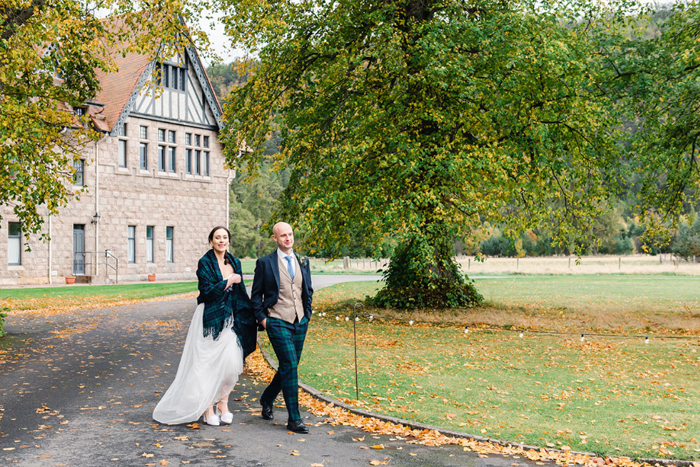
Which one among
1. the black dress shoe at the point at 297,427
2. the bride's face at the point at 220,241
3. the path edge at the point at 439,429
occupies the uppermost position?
the bride's face at the point at 220,241

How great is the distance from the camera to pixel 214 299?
6855 millimetres

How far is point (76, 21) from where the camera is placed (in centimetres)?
1333

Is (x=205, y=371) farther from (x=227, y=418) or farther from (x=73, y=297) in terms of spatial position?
(x=73, y=297)

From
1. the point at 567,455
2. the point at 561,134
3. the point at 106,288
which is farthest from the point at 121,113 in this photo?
the point at 567,455

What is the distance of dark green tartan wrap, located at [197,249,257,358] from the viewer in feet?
22.4

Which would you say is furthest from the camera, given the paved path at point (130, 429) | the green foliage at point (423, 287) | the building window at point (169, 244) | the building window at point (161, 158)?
the building window at point (169, 244)

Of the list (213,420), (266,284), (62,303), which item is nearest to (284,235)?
(266,284)

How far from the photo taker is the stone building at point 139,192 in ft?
110

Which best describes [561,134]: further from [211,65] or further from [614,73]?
[211,65]

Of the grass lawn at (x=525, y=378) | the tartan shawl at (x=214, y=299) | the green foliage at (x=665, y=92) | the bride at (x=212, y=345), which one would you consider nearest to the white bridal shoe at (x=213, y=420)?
the bride at (x=212, y=345)

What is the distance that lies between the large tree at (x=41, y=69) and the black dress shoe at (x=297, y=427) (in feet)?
25.1

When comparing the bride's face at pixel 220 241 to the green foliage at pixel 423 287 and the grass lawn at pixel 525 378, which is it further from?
the green foliage at pixel 423 287

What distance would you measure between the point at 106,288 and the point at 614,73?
23920 millimetres

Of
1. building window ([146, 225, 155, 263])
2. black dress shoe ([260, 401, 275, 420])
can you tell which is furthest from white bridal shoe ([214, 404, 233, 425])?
building window ([146, 225, 155, 263])
